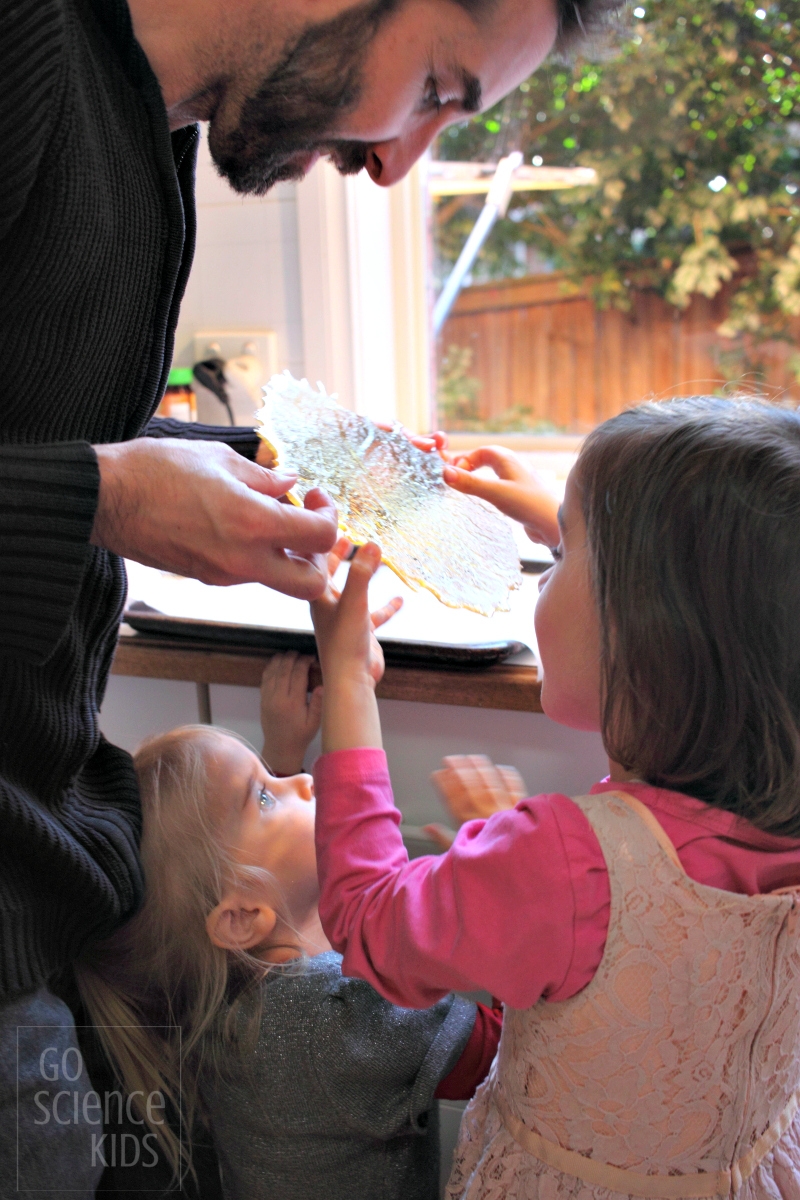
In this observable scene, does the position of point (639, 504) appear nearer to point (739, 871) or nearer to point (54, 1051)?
point (739, 871)

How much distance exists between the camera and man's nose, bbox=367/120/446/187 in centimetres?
92

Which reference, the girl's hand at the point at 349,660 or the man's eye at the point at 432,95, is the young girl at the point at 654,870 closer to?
the girl's hand at the point at 349,660

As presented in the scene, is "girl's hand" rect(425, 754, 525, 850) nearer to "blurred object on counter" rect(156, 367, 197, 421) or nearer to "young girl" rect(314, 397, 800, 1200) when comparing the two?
"young girl" rect(314, 397, 800, 1200)

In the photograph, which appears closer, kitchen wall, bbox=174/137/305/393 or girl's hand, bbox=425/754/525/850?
girl's hand, bbox=425/754/525/850

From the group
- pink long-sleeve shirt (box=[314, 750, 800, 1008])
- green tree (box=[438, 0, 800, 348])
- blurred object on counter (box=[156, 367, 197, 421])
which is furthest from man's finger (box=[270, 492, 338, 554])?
green tree (box=[438, 0, 800, 348])

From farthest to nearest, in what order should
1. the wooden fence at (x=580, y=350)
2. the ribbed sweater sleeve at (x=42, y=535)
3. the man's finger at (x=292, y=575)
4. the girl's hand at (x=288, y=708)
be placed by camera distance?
the wooden fence at (x=580, y=350) < the girl's hand at (x=288, y=708) < the man's finger at (x=292, y=575) < the ribbed sweater sleeve at (x=42, y=535)

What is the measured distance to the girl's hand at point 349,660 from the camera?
0.84 metres

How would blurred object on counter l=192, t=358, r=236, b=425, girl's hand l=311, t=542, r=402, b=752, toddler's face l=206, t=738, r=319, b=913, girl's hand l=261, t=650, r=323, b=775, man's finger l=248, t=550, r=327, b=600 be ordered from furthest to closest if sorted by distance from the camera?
1. blurred object on counter l=192, t=358, r=236, b=425
2. girl's hand l=261, t=650, r=323, b=775
3. toddler's face l=206, t=738, r=319, b=913
4. girl's hand l=311, t=542, r=402, b=752
5. man's finger l=248, t=550, r=327, b=600

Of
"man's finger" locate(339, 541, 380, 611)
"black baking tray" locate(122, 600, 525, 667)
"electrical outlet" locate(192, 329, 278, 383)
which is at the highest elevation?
"electrical outlet" locate(192, 329, 278, 383)

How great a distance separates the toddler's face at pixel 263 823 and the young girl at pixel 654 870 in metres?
0.21

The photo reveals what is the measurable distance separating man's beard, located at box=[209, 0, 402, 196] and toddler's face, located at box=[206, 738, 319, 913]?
1.87 ft

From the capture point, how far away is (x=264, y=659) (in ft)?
3.63

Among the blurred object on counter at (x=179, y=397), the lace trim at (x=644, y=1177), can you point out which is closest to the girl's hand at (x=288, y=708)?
the lace trim at (x=644, y=1177)

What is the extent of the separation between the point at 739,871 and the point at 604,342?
1.18 m
